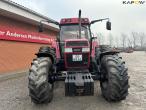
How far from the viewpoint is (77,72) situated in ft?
22.2

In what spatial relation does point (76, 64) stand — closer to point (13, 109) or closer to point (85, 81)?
point (85, 81)

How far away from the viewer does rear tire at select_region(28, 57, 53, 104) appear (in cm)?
611

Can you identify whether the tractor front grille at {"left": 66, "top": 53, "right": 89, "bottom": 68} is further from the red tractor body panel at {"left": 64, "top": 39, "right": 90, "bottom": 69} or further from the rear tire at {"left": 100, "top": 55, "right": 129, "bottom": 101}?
the rear tire at {"left": 100, "top": 55, "right": 129, "bottom": 101}

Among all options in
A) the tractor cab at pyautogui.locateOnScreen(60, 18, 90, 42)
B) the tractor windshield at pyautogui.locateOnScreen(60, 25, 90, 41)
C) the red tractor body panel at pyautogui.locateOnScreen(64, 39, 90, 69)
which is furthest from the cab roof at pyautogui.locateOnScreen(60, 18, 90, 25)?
the red tractor body panel at pyautogui.locateOnScreen(64, 39, 90, 69)

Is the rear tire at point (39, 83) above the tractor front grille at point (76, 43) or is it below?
below

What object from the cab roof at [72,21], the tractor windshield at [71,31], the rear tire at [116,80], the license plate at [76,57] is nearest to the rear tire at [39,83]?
the license plate at [76,57]

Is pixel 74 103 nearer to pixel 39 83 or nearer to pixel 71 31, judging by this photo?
pixel 39 83

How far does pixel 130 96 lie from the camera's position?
24.5ft

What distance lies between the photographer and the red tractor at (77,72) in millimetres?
6098

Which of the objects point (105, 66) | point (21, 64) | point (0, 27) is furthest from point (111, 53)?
point (21, 64)

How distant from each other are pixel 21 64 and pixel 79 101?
9.44 metres

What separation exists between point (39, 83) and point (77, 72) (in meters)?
1.21

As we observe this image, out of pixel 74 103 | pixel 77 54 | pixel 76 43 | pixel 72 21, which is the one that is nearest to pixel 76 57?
pixel 77 54

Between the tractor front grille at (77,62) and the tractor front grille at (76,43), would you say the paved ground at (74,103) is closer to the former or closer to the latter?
the tractor front grille at (77,62)
